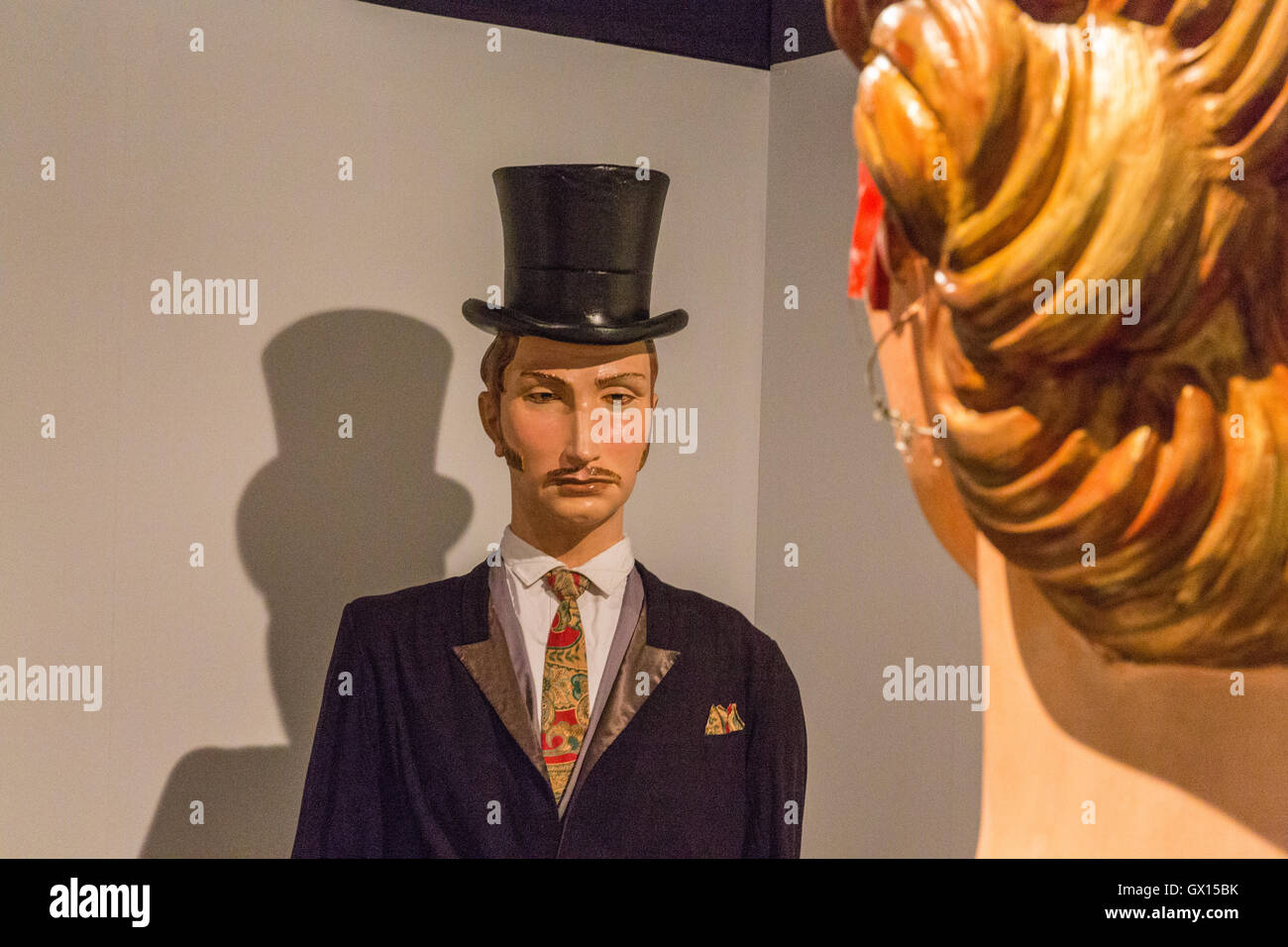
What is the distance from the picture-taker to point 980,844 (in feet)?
2.34

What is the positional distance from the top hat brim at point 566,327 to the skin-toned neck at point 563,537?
10.4 inches

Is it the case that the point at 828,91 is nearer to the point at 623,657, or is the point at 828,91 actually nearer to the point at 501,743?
the point at 623,657

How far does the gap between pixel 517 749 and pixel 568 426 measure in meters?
0.49

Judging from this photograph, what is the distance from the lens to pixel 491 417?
201 cm

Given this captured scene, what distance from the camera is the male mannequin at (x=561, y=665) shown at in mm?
1871

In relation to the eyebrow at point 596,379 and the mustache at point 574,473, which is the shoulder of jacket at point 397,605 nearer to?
the mustache at point 574,473

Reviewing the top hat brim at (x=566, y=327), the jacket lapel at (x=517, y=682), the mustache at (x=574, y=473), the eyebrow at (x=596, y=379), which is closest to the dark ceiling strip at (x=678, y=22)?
the top hat brim at (x=566, y=327)

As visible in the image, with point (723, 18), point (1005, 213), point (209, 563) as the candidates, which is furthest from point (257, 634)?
point (1005, 213)

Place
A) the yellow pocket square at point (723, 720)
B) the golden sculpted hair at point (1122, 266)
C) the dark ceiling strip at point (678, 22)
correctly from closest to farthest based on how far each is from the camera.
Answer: the golden sculpted hair at point (1122, 266) → the yellow pocket square at point (723, 720) → the dark ceiling strip at point (678, 22)

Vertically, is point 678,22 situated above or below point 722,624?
above

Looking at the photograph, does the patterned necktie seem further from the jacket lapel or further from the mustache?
the mustache

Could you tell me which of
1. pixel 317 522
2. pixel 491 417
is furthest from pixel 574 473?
pixel 317 522

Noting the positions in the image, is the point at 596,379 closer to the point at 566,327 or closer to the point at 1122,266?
the point at 566,327

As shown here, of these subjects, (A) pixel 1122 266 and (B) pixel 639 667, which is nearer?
(A) pixel 1122 266
